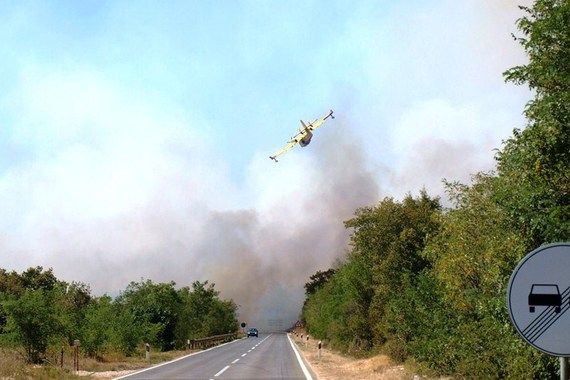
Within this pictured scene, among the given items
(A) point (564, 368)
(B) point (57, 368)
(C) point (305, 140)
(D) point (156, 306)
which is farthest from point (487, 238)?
(D) point (156, 306)

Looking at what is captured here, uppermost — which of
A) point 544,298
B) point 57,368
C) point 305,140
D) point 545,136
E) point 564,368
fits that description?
point 305,140

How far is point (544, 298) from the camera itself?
4160 millimetres

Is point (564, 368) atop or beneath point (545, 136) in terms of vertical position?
beneath

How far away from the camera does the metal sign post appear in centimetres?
407

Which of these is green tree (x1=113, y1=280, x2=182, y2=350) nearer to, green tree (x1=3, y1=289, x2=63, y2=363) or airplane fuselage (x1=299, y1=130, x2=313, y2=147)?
green tree (x1=3, y1=289, x2=63, y2=363)

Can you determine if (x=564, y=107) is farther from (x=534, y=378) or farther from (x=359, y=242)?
(x=359, y=242)

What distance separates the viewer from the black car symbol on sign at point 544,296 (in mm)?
4152

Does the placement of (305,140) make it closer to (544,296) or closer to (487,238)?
(487,238)

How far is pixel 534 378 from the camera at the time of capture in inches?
483

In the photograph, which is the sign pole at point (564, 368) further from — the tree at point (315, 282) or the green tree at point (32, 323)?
the tree at point (315, 282)

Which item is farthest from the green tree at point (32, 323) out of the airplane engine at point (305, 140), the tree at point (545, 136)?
the tree at point (545, 136)

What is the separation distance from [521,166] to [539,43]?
2.00 m

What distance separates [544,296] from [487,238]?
10.7 m

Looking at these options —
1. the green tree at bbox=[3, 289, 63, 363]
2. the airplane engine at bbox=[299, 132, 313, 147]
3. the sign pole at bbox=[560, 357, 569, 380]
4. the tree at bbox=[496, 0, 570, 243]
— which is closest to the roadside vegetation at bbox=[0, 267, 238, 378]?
the green tree at bbox=[3, 289, 63, 363]
